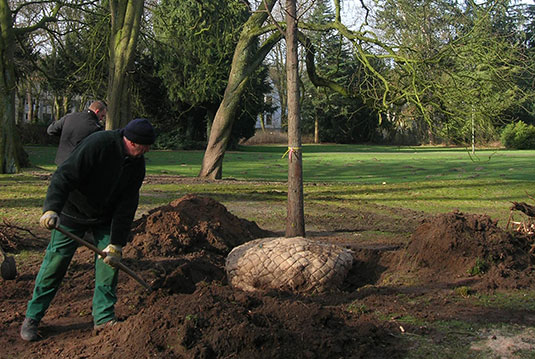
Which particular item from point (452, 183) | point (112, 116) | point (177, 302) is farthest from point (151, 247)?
point (452, 183)

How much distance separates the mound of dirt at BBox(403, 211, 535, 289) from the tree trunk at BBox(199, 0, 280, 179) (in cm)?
1203

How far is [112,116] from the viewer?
1709 centimetres

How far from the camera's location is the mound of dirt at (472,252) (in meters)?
5.98

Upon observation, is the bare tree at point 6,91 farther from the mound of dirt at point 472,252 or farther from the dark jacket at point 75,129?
the mound of dirt at point 472,252

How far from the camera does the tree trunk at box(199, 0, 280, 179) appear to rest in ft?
58.4

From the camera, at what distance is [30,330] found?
4664 millimetres

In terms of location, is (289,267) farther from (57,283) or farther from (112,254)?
(57,283)

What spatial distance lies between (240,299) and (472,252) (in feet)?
9.44

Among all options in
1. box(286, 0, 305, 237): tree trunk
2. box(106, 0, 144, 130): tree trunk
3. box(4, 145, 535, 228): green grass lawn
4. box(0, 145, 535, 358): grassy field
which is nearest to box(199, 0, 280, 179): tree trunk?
box(0, 145, 535, 358): grassy field

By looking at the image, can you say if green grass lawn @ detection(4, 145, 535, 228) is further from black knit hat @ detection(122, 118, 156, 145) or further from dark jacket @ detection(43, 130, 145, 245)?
black knit hat @ detection(122, 118, 156, 145)

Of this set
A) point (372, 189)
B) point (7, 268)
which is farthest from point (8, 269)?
point (372, 189)

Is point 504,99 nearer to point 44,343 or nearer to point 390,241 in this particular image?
point 390,241

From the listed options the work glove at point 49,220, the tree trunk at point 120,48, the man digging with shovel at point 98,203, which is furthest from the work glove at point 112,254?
the tree trunk at point 120,48

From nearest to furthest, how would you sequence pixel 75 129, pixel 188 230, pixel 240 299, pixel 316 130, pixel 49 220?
1. pixel 49 220
2. pixel 240 299
3. pixel 188 230
4. pixel 75 129
5. pixel 316 130
